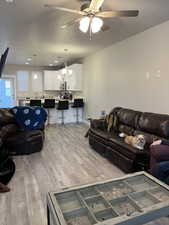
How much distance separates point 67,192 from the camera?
65.4 inches

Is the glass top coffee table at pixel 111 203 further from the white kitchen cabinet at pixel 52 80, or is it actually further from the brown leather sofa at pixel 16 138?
the white kitchen cabinet at pixel 52 80

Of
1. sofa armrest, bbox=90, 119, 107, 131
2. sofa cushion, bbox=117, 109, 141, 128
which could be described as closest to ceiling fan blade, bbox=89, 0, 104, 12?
sofa cushion, bbox=117, 109, 141, 128

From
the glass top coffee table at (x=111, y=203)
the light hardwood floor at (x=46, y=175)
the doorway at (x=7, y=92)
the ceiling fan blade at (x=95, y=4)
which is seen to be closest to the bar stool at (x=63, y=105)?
the light hardwood floor at (x=46, y=175)

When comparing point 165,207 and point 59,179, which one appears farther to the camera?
point 59,179

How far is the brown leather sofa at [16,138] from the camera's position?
12.5 ft

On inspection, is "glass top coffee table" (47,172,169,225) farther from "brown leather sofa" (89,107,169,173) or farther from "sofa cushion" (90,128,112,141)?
"sofa cushion" (90,128,112,141)

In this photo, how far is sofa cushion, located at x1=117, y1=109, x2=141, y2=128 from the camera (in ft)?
12.4

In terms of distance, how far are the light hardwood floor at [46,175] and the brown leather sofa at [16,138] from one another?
0.60 feet

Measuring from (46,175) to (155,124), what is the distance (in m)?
2.09

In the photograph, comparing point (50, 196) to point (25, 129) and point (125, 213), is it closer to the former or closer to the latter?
point (125, 213)

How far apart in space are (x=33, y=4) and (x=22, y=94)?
23.2ft

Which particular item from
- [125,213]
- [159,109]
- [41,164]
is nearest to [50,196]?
[125,213]

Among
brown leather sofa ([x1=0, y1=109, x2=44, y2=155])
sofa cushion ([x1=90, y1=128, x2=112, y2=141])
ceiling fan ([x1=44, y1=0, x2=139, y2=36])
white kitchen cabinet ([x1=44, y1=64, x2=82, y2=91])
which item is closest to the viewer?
ceiling fan ([x1=44, y1=0, x2=139, y2=36])

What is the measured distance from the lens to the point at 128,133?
386 cm
